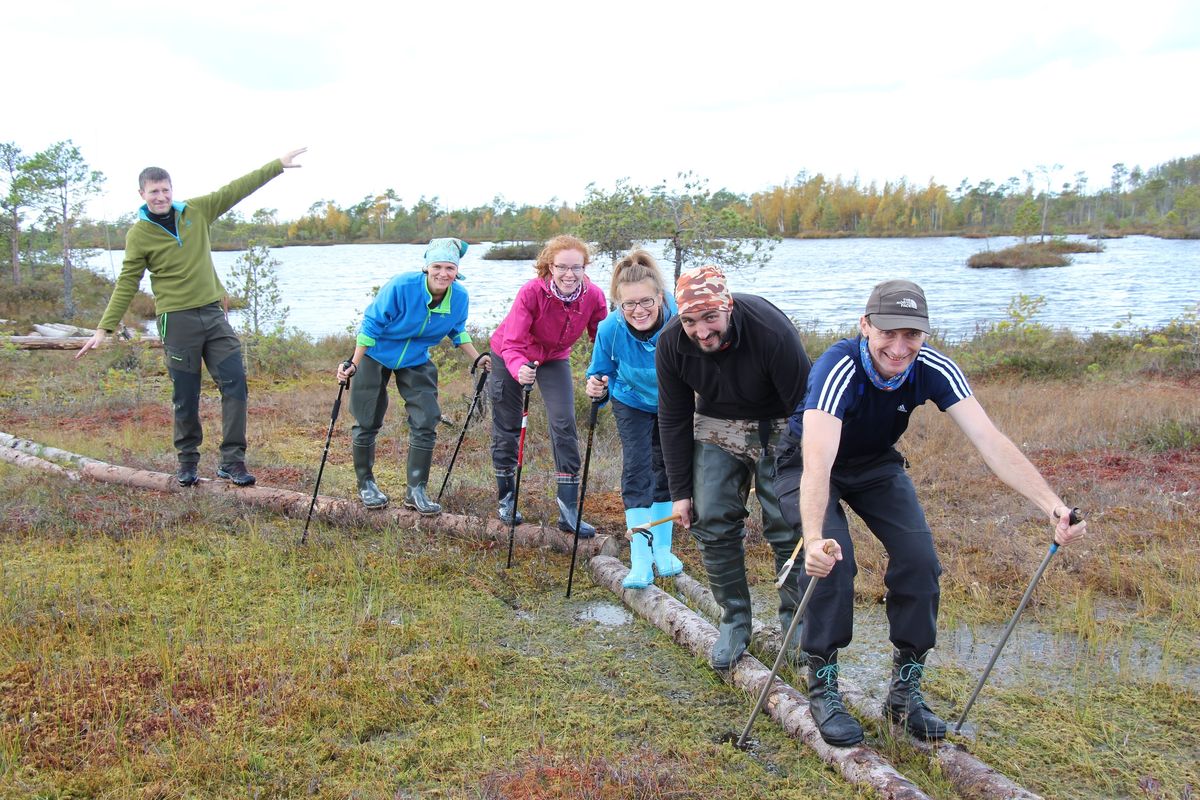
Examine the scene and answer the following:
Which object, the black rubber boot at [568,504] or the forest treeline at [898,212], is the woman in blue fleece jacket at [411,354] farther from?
the forest treeline at [898,212]

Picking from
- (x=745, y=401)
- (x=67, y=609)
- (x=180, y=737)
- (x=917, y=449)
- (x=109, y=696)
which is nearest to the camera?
(x=180, y=737)

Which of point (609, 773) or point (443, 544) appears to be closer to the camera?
point (609, 773)

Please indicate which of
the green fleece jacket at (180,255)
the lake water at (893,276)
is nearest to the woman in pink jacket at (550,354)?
the green fleece jacket at (180,255)

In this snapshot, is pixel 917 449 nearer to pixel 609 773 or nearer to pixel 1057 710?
pixel 1057 710

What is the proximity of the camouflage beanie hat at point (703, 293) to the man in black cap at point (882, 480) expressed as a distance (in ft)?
1.77

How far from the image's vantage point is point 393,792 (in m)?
3.48

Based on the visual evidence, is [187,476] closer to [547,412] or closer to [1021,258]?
[547,412]

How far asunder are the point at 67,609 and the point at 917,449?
302 inches

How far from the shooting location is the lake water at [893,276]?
1014 inches

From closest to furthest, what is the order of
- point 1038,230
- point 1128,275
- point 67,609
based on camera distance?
point 67,609
point 1128,275
point 1038,230

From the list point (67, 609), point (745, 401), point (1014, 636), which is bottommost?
point (1014, 636)

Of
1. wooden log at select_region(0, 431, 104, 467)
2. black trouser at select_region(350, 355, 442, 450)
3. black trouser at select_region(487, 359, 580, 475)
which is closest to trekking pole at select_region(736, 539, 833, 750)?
black trouser at select_region(487, 359, 580, 475)

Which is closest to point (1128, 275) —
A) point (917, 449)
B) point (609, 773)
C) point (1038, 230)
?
point (1038, 230)

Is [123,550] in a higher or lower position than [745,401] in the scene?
lower
